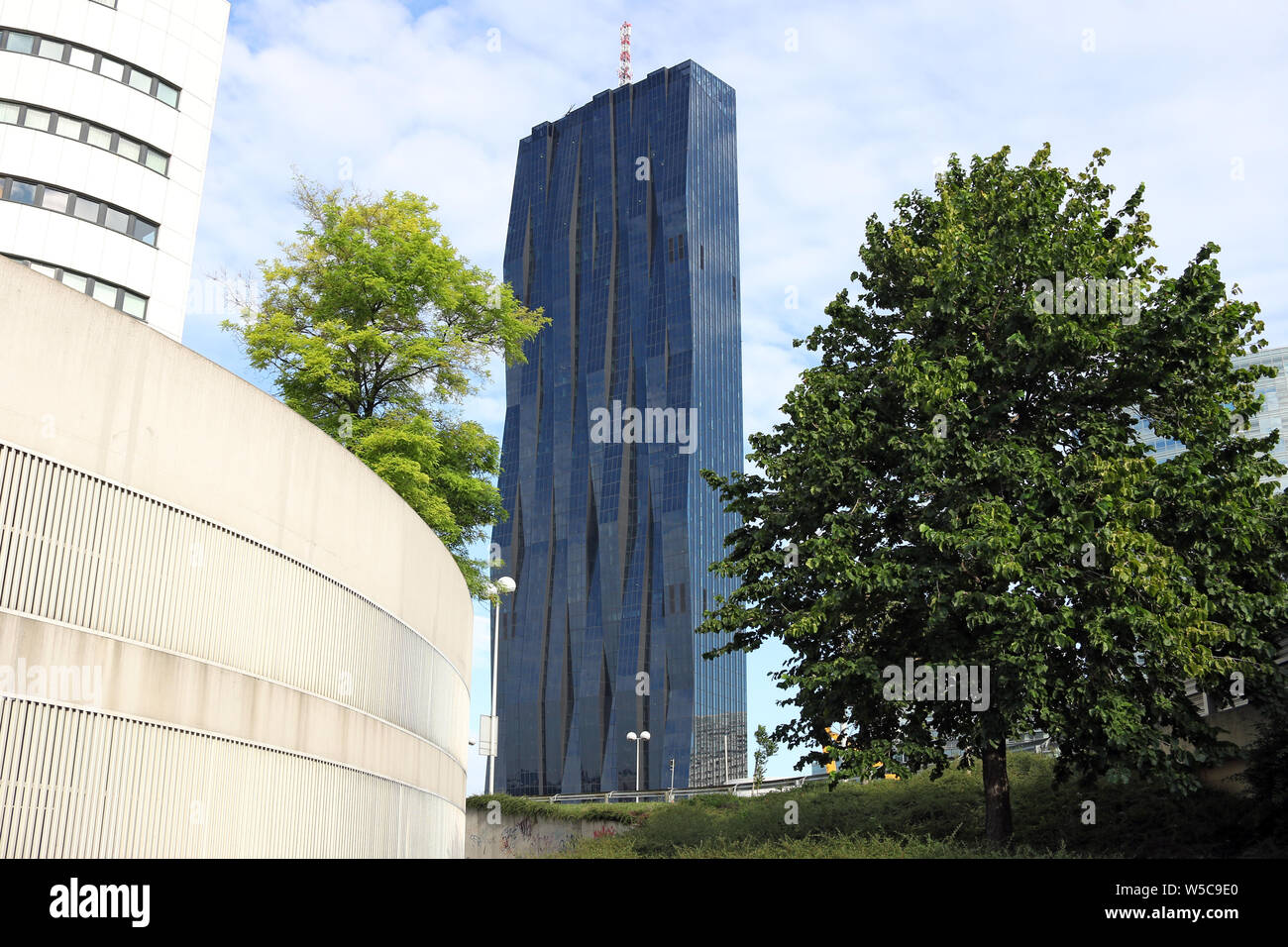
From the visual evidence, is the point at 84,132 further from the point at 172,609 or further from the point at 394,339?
the point at 172,609

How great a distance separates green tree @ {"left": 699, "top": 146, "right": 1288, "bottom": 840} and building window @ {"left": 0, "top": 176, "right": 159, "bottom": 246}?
29067mm

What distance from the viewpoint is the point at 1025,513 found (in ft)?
71.9

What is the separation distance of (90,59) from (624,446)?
4003 inches

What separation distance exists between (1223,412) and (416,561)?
1717 cm

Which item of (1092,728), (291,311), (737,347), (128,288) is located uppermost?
(737,347)

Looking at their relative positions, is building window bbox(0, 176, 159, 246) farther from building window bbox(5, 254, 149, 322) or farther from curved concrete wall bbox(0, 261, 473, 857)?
curved concrete wall bbox(0, 261, 473, 857)

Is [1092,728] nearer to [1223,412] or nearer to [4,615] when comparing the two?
[1223,412]

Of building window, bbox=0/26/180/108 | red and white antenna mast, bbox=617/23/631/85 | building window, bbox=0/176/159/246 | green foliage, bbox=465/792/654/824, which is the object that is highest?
red and white antenna mast, bbox=617/23/631/85

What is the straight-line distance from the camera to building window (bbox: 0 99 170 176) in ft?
135

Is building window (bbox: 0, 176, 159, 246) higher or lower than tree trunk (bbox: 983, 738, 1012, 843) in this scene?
higher

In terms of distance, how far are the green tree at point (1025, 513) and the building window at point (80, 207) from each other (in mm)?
29067

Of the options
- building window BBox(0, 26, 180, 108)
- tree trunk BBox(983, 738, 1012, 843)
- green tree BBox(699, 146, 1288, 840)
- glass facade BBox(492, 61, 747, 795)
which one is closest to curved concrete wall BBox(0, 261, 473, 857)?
green tree BBox(699, 146, 1288, 840)
